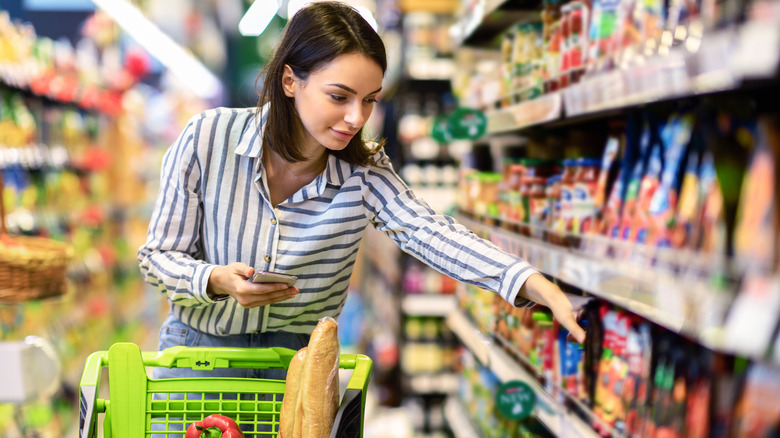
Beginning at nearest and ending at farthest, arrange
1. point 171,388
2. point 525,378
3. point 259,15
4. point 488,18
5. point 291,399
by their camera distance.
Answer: point 291,399 → point 171,388 → point 525,378 → point 488,18 → point 259,15

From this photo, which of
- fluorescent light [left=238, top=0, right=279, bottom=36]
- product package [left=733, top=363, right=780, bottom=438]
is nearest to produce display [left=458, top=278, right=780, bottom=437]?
product package [left=733, top=363, right=780, bottom=438]

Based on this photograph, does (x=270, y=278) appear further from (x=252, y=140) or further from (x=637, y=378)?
(x=637, y=378)

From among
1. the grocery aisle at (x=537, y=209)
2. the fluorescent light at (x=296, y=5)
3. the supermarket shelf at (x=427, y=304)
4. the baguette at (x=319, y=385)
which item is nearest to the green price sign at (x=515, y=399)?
the grocery aisle at (x=537, y=209)

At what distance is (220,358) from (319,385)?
324mm

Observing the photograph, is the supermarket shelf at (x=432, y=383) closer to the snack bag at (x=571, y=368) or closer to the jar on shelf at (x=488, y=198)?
the jar on shelf at (x=488, y=198)

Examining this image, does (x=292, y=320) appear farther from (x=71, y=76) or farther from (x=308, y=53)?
(x=71, y=76)

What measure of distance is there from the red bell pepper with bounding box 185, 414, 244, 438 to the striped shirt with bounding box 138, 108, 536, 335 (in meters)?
0.29

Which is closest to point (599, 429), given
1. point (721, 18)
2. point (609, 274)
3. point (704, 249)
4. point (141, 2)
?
point (609, 274)

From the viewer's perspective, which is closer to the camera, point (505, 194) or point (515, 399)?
point (515, 399)

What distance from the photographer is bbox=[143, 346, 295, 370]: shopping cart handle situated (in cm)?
149

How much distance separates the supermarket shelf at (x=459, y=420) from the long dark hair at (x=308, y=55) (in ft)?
5.52

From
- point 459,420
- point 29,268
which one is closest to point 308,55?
point 29,268

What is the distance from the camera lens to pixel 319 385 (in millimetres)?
1284

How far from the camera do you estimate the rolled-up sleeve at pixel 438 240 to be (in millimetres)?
1445
